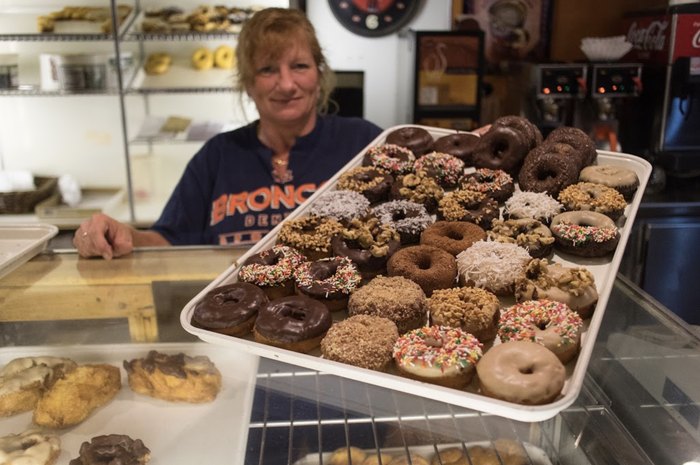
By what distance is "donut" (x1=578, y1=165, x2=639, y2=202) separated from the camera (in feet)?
6.04

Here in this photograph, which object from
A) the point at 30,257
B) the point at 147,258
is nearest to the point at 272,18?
the point at 147,258

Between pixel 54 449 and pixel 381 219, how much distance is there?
98 cm

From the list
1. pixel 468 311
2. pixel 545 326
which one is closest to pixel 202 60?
pixel 468 311

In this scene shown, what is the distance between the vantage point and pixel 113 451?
131cm

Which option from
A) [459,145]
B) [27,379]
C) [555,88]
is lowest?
[27,379]

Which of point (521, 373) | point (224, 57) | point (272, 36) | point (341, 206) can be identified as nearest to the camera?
point (521, 373)

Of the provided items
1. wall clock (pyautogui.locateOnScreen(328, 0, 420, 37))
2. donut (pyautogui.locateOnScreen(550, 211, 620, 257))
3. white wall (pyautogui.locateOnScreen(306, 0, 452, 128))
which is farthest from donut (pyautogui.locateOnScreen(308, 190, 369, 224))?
wall clock (pyautogui.locateOnScreen(328, 0, 420, 37))

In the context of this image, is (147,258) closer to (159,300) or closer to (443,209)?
(159,300)

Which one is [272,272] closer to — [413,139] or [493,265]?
[493,265]

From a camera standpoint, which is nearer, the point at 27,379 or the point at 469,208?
the point at 27,379

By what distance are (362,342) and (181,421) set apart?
1.64 ft

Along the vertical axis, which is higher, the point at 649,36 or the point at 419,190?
the point at 649,36

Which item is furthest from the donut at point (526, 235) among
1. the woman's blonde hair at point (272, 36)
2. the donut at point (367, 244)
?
the woman's blonde hair at point (272, 36)

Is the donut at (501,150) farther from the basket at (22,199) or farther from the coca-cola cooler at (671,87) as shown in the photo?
the basket at (22,199)
